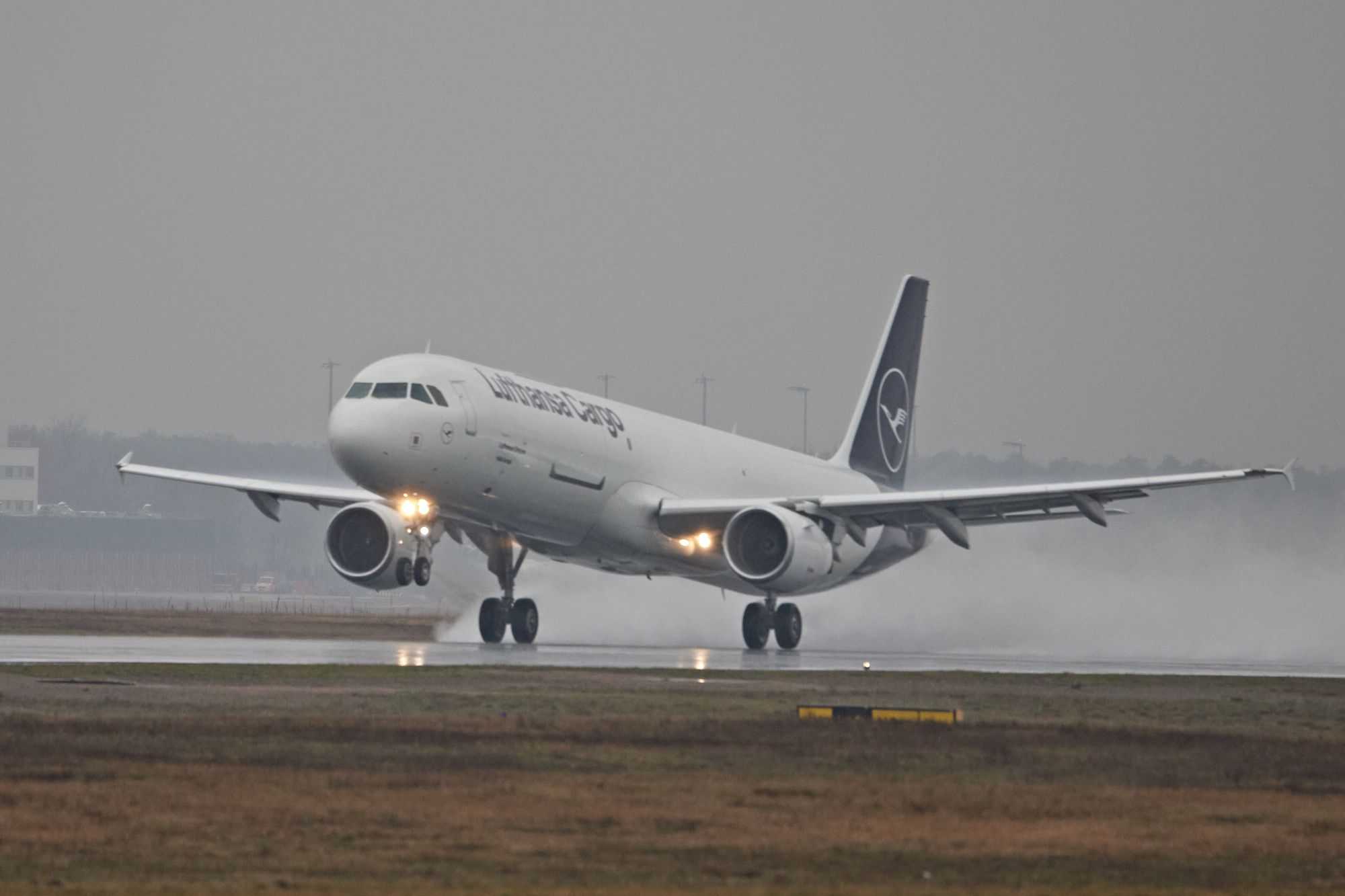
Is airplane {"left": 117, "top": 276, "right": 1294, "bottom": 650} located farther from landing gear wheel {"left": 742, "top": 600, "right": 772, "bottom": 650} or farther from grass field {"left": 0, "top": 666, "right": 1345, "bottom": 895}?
grass field {"left": 0, "top": 666, "right": 1345, "bottom": 895}

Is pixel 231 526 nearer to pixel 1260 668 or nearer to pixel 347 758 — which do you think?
pixel 1260 668

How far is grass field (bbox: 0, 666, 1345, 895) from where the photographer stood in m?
11.5

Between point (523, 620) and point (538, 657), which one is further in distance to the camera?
point (523, 620)

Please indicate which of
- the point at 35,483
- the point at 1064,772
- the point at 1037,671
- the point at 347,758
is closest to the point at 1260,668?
the point at 1037,671

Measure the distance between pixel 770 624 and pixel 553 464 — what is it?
8.12m

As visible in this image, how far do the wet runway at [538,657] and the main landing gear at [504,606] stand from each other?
947mm

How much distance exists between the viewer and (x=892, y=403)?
59.8 metres

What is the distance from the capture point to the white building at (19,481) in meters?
187

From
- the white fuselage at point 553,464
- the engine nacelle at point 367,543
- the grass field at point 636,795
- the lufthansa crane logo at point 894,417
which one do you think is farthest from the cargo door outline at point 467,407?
the lufthansa crane logo at point 894,417

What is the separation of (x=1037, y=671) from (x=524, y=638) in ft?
49.7

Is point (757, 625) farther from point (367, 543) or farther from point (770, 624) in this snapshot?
point (367, 543)

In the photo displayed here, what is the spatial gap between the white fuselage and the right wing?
499 cm

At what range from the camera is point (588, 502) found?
43.6 metres

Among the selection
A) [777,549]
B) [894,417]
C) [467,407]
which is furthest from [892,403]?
[467,407]
